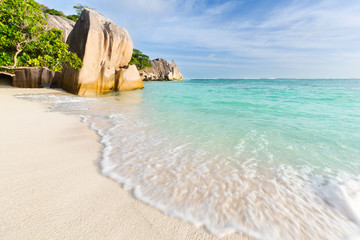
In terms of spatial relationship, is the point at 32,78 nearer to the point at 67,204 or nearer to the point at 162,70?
the point at 67,204

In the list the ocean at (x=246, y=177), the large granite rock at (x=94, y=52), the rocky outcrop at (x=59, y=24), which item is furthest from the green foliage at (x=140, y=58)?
the ocean at (x=246, y=177)

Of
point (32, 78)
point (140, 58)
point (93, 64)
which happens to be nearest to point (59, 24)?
point (32, 78)

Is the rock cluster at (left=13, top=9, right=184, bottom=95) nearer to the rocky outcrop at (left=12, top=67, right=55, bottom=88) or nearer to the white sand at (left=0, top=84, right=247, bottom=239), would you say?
the rocky outcrop at (left=12, top=67, right=55, bottom=88)

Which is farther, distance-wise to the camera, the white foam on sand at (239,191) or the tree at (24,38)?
the tree at (24,38)

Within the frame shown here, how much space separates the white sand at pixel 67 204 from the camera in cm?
136

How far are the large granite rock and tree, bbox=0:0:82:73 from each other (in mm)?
3814

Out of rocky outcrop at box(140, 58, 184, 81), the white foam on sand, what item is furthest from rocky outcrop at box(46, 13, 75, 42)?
rocky outcrop at box(140, 58, 184, 81)

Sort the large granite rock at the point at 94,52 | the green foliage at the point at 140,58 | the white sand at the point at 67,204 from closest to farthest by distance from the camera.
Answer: the white sand at the point at 67,204 < the large granite rock at the point at 94,52 < the green foliage at the point at 140,58

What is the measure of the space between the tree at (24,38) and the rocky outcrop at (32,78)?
702cm

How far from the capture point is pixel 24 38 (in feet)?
20.1

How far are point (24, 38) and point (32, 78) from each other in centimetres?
877

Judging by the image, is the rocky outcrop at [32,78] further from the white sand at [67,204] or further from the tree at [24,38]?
the white sand at [67,204]

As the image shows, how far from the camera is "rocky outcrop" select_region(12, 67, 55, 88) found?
495 inches

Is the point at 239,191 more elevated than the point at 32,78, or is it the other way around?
the point at 32,78
